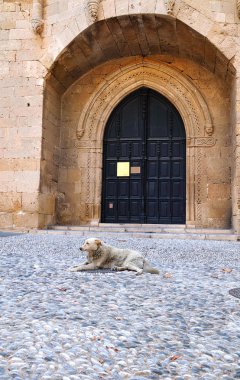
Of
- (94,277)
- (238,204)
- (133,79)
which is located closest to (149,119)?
(133,79)

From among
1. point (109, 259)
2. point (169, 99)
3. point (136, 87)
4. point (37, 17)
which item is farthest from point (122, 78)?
point (109, 259)

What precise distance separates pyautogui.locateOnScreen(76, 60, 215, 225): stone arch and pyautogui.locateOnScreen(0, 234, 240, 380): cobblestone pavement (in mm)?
6159

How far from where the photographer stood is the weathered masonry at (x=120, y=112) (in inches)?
357

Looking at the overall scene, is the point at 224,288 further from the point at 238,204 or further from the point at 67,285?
the point at 238,204

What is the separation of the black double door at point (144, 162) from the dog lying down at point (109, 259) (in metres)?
6.31

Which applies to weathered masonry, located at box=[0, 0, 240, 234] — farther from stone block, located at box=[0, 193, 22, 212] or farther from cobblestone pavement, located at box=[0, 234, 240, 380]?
cobblestone pavement, located at box=[0, 234, 240, 380]

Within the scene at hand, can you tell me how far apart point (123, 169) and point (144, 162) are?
58 cm

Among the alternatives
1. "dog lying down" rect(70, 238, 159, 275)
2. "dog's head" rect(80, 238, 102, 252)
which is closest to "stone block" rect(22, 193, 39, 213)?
"dog lying down" rect(70, 238, 159, 275)

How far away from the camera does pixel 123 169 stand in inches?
420

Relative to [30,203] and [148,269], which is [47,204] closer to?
[30,203]

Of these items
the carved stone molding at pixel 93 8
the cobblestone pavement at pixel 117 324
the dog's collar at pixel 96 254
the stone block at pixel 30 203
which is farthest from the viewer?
the stone block at pixel 30 203

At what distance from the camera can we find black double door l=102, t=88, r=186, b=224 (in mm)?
10391

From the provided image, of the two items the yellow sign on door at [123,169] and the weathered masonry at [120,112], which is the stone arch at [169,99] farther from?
the yellow sign on door at [123,169]

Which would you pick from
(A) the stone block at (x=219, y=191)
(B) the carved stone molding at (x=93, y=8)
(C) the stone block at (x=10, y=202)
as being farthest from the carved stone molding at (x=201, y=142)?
(C) the stone block at (x=10, y=202)
